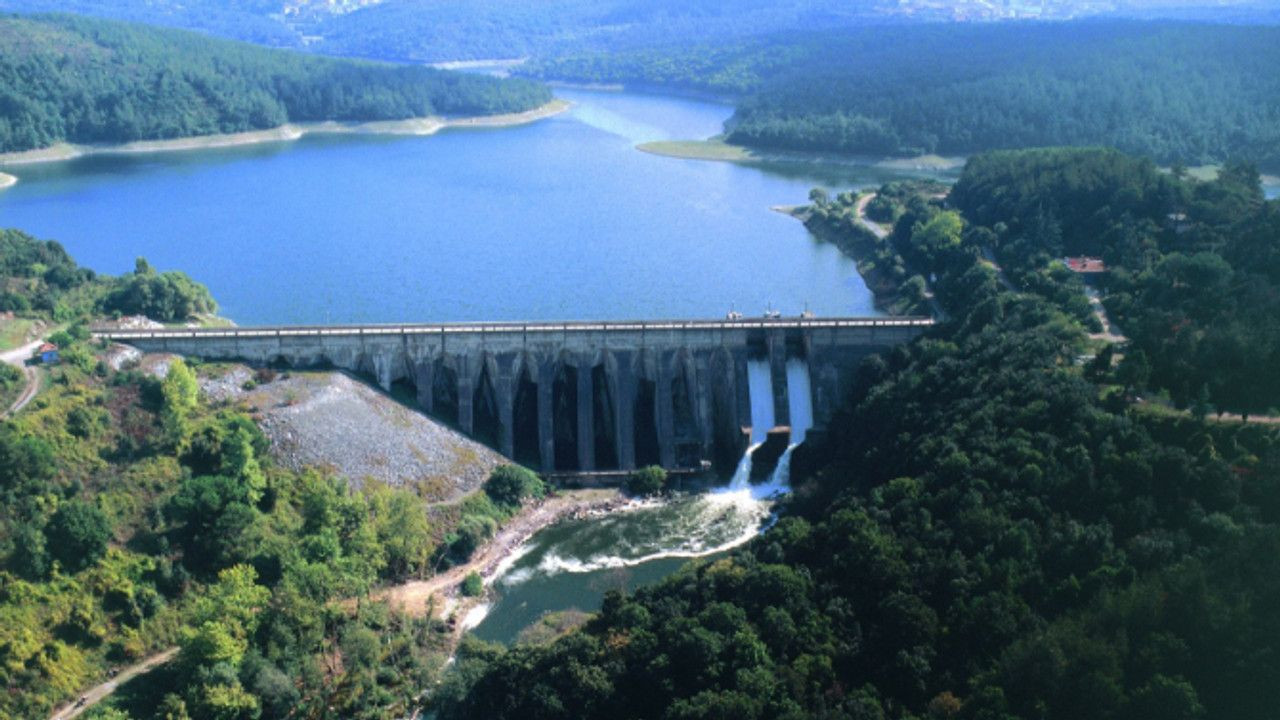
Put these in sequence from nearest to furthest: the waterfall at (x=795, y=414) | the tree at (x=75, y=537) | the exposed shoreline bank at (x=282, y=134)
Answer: the tree at (x=75, y=537), the waterfall at (x=795, y=414), the exposed shoreline bank at (x=282, y=134)

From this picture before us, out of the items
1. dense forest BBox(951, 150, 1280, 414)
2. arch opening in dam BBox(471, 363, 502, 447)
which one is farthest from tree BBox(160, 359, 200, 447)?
dense forest BBox(951, 150, 1280, 414)

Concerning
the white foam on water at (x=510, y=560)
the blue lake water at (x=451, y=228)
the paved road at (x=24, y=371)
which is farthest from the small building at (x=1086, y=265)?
the paved road at (x=24, y=371)

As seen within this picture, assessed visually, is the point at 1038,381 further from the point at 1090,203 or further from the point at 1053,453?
the point at 1090,203

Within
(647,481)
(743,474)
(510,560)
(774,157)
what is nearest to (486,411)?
(647,481)

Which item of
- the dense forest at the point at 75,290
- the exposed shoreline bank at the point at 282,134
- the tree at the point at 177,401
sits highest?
the exposed shoreline bank at the point at 282,134

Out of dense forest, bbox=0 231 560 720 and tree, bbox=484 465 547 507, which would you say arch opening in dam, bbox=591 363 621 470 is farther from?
tree, bbox=484 465 547 507

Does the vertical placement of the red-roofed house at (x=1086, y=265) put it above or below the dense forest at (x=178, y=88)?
below

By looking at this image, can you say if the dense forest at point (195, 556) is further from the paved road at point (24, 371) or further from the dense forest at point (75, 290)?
the dense forest at point (75, 290)
